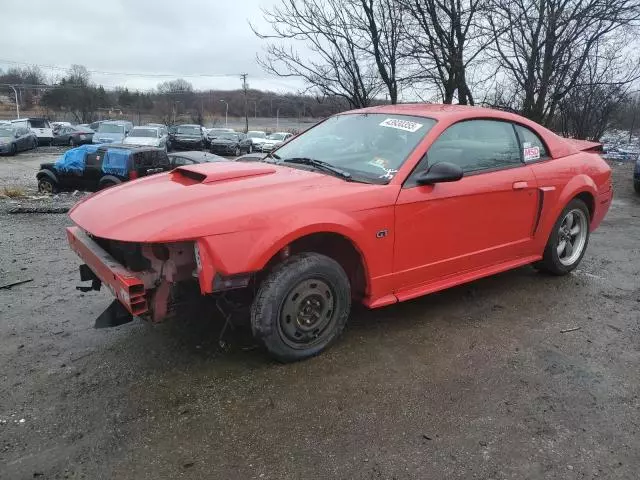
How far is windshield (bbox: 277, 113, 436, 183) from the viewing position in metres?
3.50

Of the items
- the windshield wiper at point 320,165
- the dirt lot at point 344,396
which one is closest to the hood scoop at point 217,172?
the windshield wiper at point 320,165

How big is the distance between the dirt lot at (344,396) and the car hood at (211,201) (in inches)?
36.5

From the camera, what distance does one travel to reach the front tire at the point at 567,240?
4.66 metres

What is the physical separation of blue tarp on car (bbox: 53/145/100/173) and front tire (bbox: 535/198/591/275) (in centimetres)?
988

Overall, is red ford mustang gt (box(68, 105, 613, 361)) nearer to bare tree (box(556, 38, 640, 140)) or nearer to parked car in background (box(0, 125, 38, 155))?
bare tree (box(556, 38, 640, 140))

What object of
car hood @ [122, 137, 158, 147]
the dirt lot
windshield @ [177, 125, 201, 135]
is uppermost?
windshield @ [177, 125, 201, 135]

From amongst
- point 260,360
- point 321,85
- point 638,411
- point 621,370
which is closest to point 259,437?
point 260,360

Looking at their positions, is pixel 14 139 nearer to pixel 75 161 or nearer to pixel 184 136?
pixel 184 136

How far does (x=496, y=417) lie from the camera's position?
2635mm

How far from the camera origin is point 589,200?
4.94 meters

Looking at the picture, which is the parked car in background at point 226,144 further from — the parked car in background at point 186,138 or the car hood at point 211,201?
the car hood at point 211,201

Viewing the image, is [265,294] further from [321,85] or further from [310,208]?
[321,85]

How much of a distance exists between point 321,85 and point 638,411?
7.57 metres

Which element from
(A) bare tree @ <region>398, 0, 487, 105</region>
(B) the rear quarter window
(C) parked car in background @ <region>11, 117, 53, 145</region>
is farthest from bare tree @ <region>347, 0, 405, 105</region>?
(C) parked car in background @ <region>11, 117, 53, 145</region>
